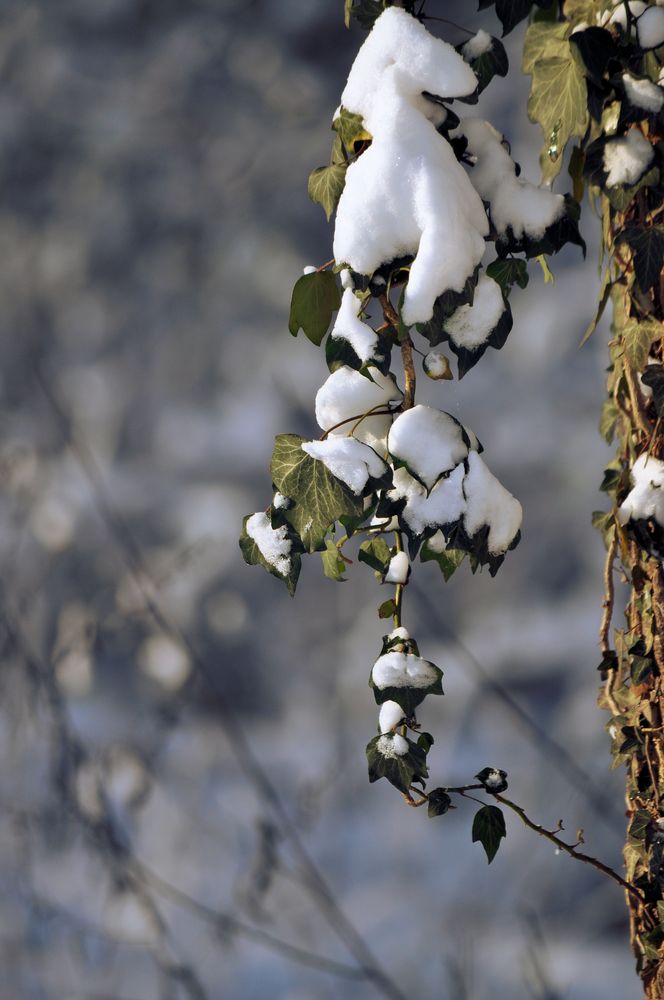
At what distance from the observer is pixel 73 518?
1627mm

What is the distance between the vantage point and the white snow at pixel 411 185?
70 cm

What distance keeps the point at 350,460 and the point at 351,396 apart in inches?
3.3

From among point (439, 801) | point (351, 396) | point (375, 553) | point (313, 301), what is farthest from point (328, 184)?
point (439, 801)

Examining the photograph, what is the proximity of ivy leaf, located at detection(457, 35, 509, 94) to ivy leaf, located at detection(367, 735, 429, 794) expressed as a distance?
1.99ft

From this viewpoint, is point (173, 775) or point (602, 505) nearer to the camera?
point (602, 505)

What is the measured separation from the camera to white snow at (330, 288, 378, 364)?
2.60ft

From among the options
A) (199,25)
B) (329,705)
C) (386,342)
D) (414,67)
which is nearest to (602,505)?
A: (329,705)

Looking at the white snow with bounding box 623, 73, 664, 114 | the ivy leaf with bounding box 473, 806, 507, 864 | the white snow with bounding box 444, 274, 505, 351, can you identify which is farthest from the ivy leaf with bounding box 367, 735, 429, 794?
the white snow with bounding box 623, 73, 664, 114

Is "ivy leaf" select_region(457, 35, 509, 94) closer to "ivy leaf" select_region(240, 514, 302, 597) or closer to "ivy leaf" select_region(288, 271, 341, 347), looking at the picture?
"ivy leaf" select_region(288, 271, 341, 347)

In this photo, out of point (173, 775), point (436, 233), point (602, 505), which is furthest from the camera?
point (173, 775)

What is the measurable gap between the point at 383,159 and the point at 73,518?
1.07 meters

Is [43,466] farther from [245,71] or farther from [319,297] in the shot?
[319,297]

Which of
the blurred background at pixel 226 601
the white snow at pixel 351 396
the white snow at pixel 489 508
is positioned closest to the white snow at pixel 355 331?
the white snow at pixel 351 396

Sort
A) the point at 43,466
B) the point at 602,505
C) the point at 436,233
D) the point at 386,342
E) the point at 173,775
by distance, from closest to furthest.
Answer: the point at 436,233 → the point at 386,342 → the point at 602,505 → the point at 173,775 → the point at 43,466
